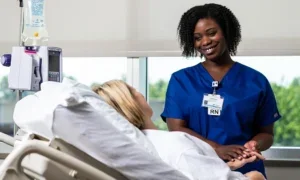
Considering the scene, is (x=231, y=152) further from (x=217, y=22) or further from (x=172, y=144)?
(x=217, y=22)

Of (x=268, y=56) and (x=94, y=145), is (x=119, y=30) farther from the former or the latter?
(x=94, y=145)

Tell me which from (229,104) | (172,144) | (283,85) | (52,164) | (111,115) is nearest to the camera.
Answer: (52,164)

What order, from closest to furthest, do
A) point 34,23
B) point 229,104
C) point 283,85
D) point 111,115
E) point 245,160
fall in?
point 111,115, point 245,160, point 229,104, point 34,23, point 283,85

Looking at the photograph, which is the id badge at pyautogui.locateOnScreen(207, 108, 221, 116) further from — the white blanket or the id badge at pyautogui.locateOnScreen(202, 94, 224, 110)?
the white blanket

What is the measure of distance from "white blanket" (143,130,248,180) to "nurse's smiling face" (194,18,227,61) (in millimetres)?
685

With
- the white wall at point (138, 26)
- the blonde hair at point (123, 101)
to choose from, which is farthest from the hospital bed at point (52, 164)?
the white wall at point (138, 26)

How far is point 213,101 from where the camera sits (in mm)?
2191

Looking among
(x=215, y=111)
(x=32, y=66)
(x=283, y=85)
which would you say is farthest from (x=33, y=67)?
(x=283, y=85)

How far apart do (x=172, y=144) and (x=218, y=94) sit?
716 mm

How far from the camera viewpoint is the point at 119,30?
285 centimetres

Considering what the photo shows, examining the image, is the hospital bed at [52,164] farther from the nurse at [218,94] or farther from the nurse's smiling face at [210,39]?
the nurse's smiling face at [210,39]

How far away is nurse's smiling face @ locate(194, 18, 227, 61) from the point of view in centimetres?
220

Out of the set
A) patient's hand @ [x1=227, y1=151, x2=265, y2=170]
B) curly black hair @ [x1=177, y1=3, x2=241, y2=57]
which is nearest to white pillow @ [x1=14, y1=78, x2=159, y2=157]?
patient's hand @ [x1=227, y1=151, x2=265, y2=170]

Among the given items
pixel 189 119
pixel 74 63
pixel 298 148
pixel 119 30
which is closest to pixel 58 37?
pixel 74 63
